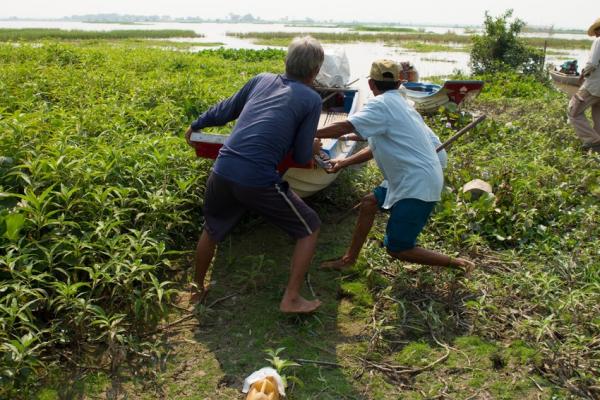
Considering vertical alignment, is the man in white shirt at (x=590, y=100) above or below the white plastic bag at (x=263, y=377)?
above

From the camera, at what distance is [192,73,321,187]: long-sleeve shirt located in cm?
291

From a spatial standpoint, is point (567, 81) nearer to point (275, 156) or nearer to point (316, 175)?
point (316, 175)

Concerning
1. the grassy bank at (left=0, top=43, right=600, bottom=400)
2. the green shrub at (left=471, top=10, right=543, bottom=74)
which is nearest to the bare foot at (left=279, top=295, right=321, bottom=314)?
the grassy bank at (left=0, top=43, right=600, bottom=400)

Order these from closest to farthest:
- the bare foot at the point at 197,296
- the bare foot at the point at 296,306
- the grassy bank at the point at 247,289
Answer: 1. the grassy bank at the point at 247,289
2. the bare foot at the point at 296,306
3. the bare foot at the point at 197,296

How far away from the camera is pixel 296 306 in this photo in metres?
3.10

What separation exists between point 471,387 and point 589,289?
3.97 feet

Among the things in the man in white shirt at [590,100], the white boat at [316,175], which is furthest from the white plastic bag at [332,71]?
the man in white shirt at [590,100]

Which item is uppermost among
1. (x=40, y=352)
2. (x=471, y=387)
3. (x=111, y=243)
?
(x=111, y=243)

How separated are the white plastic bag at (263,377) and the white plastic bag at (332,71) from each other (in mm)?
5100

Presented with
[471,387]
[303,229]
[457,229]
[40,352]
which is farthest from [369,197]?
[40,352]

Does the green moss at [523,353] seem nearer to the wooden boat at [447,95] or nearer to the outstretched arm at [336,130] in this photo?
the outstretched arm at [336,130]

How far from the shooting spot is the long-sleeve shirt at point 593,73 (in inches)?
251

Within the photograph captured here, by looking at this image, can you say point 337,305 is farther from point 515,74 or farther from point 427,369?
point 515,74

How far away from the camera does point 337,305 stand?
3.47 meters
